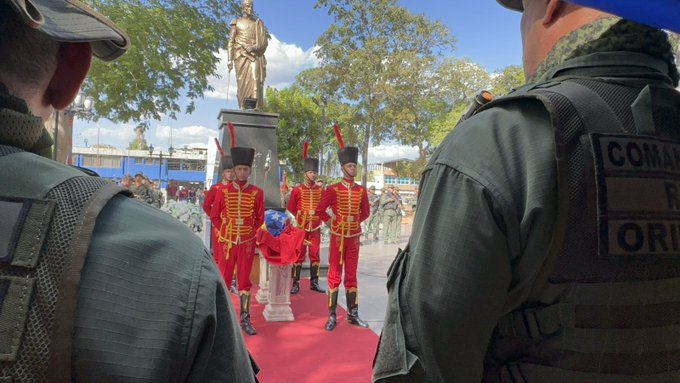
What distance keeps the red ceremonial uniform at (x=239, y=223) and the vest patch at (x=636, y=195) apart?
5.14 meters

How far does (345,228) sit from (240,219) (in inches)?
54.6

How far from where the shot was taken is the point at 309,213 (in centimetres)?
830

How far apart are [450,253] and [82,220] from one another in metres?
0.78

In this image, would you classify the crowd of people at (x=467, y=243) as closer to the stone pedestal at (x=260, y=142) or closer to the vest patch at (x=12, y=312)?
the vest patch at (x=12, y=312)

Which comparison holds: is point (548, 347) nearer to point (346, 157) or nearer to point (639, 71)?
point (639, 71)

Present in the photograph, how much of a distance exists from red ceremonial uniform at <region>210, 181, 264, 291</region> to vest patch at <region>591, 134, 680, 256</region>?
514 cm

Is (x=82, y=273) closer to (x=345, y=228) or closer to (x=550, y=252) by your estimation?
(x=550, y=252)

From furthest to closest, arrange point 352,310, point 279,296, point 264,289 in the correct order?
point 264,289
point 279,296
point 352,310

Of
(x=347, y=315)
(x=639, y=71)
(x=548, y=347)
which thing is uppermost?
(x=639, y=71)

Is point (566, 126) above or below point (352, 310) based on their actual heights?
above

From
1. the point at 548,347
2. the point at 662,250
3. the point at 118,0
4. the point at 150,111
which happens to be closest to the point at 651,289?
the point at 662,250

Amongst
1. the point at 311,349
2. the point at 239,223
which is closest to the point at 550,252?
the point at 311,349

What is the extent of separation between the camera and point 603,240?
1123 mm

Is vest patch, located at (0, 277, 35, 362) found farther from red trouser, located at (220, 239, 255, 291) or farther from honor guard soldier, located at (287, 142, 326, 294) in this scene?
honor guard soldier, located at (287, 142, 326, 294)
